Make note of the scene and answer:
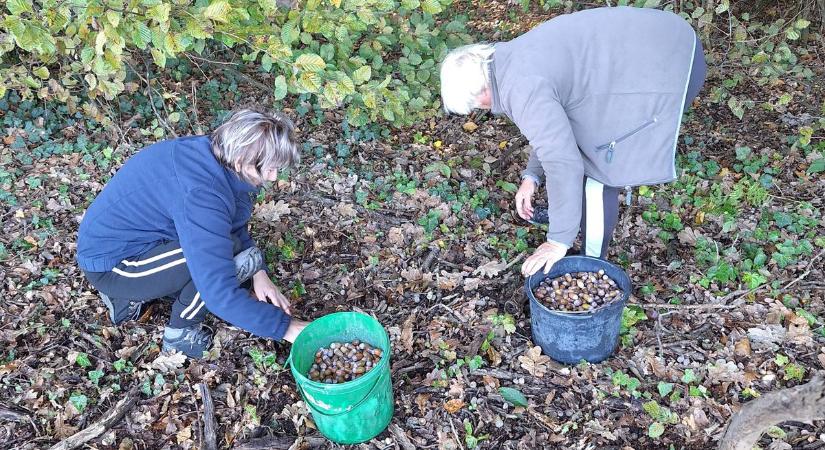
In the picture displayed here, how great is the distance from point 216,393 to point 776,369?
2.91 meters

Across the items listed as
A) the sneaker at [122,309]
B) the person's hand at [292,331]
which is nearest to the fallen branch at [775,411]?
the person's hand at [292,331]

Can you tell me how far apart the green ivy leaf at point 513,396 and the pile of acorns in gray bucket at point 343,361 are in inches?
27.9

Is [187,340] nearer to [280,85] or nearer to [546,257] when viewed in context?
[280,85]

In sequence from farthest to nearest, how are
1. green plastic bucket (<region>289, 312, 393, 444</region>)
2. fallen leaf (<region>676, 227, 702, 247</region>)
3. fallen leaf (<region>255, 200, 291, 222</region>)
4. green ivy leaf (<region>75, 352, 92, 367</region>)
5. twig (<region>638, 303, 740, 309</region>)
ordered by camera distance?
1. fallen leaf (<region>255, 200, 291, 222</region>)
2. fallen leaf (<region>676, 227, 702, 247</region>)
3. twig (<region>638, 303, 740, 309</region>)
4. green ivy leaf (<region>75, 352, 92, 367</region>)
5. green plastic bucket (<region>289, 312, 393, 444</region>)

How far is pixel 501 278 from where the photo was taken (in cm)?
386

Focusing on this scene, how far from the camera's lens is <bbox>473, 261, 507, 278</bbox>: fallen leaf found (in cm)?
386

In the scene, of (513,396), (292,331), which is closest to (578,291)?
(513,396)

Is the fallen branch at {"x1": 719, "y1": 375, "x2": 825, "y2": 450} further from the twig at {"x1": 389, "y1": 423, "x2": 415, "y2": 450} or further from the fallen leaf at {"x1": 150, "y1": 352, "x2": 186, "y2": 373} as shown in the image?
the fallen leaf at {"x1": 150, "y1": 352, "x2": 186, "y2": 373}

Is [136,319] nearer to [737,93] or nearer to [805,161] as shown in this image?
[805,161]

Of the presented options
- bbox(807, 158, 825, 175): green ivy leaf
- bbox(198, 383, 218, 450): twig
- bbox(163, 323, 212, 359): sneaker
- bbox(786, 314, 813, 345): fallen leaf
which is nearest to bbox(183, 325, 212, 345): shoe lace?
bbox(163, 323, 212, 359): sneaker

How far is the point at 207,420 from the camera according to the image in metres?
3.06

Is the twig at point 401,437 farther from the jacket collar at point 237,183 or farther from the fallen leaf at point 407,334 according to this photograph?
the jacket collar at point 237,183

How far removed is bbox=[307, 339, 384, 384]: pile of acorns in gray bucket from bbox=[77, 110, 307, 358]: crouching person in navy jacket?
0.20 metres

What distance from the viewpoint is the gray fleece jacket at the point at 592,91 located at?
9.21 feet
